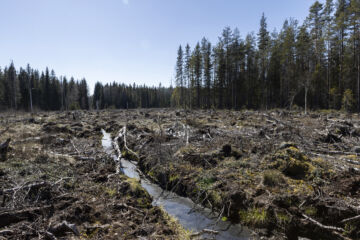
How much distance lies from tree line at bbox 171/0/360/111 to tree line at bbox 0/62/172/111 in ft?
80.1

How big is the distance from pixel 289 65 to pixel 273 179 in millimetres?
35437

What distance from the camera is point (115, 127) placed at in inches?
811

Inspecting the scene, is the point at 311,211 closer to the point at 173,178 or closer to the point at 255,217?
the point at 255,217

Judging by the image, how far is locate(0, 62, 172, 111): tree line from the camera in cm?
5631

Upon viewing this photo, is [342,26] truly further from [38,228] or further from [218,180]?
[38,228]

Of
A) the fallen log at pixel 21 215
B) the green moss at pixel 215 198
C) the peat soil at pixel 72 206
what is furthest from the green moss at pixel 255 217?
the fallen log at pixel 21 215

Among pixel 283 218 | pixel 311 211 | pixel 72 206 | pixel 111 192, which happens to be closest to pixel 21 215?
pixel 72 206

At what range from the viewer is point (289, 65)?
34562mm

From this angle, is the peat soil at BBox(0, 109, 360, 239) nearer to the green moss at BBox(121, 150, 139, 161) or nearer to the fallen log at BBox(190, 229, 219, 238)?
the fallen log at BBox(190, 229, 219, 238)

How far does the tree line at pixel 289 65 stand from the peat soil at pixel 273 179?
52.3 feet

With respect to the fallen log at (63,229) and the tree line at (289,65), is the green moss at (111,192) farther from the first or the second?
the tree line at (289,65)

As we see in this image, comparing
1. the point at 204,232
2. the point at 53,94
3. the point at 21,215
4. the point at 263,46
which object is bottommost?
the point at 204,232

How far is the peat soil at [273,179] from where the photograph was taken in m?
4.44

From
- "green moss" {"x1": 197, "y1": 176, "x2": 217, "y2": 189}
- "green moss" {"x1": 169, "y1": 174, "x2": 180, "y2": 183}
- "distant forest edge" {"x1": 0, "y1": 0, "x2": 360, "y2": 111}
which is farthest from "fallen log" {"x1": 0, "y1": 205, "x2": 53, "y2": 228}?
"distant forest edge" {"x1": 0, "y1": 0, "x2": 360, "y2": 111}
